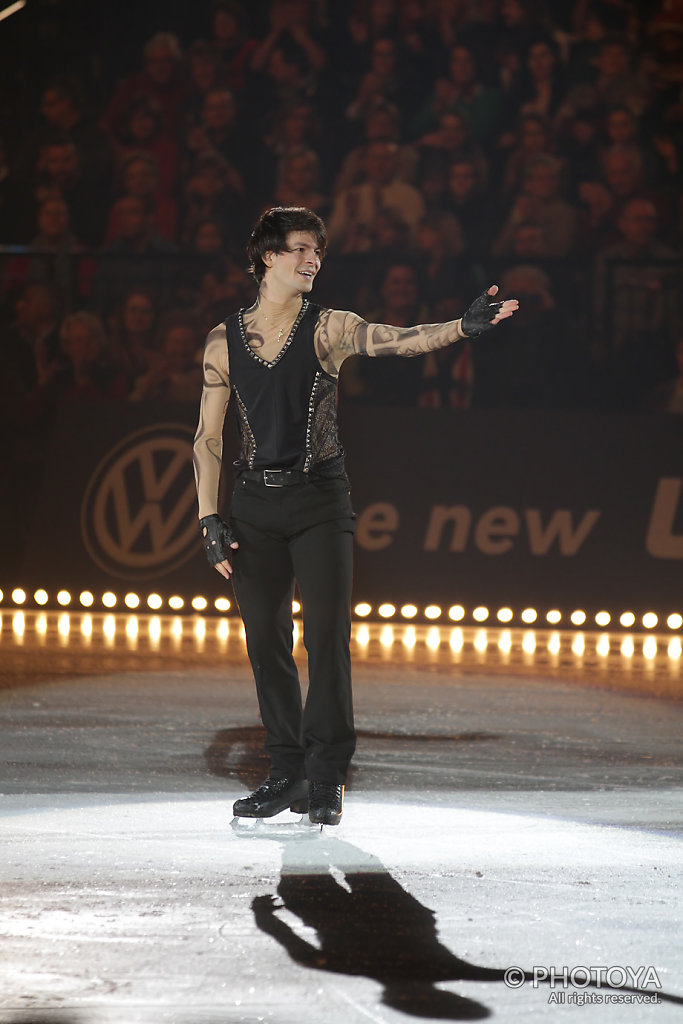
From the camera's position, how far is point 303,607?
3562 millimetres

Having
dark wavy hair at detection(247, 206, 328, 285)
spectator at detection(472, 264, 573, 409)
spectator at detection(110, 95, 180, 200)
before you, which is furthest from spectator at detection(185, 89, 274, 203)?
dark wavy hair at detection(247, 206, 328, 285)

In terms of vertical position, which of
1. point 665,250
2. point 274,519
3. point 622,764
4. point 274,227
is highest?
point 665,250

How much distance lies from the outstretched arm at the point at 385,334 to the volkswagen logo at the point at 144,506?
14.4 feet

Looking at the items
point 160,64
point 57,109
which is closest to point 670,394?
point 160,64

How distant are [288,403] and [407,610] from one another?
4.29 metres

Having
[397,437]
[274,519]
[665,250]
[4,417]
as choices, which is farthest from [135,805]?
[665,250]

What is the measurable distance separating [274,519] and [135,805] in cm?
96

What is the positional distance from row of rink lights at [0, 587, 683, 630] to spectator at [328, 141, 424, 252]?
2.60 metres

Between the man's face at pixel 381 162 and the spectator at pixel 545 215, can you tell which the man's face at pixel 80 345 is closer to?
the man's face at pixel 381 162

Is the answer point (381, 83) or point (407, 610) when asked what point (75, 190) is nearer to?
point (381, 83)

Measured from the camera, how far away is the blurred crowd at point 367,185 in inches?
328

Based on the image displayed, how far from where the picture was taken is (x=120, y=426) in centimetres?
806

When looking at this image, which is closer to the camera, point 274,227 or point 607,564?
point 274,227

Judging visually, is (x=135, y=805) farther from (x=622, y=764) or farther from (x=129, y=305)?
(x=129, y=305)
